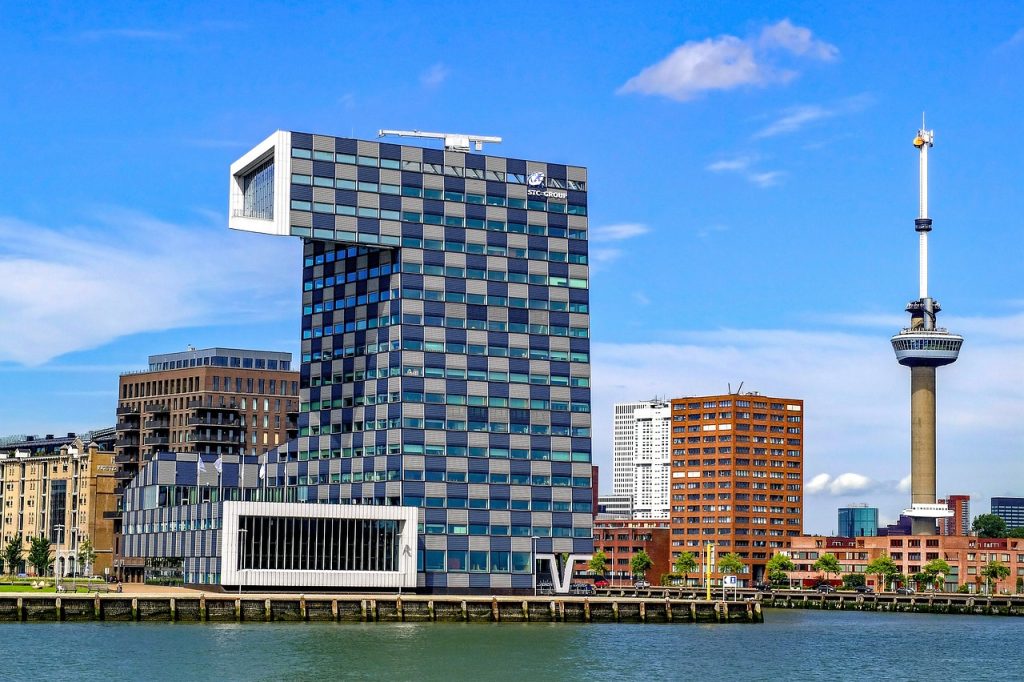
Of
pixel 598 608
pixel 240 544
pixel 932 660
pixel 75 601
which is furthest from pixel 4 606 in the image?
pixel 932 660

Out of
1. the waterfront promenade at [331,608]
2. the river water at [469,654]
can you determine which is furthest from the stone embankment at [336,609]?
the river water at [469,654]

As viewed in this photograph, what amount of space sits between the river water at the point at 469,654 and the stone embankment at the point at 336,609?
340cm

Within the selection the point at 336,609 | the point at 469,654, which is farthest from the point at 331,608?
the point at 469,654

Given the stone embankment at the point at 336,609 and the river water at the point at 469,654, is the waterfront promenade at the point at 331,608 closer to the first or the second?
the stone embankment at the point at 336,609

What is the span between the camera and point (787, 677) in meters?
125

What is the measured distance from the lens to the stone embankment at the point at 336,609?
156 m

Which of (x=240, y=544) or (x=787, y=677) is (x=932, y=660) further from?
(x=240, y=544)

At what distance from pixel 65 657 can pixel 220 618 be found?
39.5 m

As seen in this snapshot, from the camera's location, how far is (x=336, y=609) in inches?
6378

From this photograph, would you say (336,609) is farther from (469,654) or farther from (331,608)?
(469,654)

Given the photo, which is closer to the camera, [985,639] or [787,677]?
[787,677]

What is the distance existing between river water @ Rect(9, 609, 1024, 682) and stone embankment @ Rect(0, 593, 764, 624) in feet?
11.2

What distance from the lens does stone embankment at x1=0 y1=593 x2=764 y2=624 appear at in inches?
6137

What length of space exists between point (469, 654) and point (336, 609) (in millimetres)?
34006
